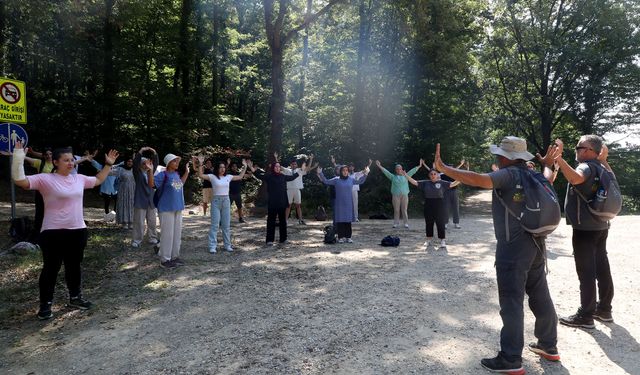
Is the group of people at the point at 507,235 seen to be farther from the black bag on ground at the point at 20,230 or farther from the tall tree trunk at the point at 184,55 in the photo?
the tall tree trunk at the point at 184,55

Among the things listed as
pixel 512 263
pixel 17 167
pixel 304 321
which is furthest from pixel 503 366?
pixel 17 167

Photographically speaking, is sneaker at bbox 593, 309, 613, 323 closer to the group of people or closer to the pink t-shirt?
the group of people

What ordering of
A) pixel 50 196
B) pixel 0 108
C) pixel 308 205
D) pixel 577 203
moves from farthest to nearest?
pixel 308 205 → pixel 0 108 → pixel 50 196 → pixel 577 203

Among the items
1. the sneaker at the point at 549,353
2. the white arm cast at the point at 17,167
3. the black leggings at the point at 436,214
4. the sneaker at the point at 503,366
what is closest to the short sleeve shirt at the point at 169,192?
the white arm cast at the point at 17,167

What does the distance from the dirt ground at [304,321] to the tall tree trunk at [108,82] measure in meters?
17.5

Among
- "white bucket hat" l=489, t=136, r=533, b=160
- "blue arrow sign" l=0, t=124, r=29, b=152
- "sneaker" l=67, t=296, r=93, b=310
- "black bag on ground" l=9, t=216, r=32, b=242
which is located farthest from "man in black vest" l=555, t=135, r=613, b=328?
"black bag on ground" l=9, t=216, r=32, b=242

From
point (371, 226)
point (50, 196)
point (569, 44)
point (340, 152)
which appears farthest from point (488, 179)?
point (569, 44)

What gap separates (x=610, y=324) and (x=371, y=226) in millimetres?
9485

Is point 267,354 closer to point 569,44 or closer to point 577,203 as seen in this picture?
point 577,203

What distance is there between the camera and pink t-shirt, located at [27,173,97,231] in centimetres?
527

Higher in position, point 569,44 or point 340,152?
point 569,44

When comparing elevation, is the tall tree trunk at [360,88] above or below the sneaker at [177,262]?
above

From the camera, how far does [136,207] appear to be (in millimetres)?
9617

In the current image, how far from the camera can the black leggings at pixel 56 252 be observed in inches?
211
